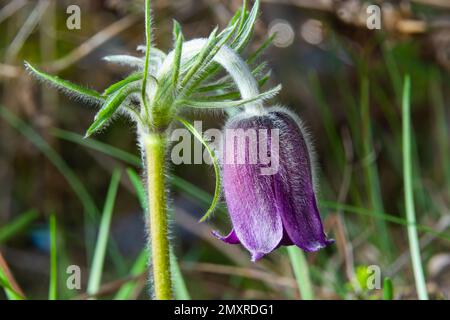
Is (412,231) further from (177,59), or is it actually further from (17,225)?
(17,225)

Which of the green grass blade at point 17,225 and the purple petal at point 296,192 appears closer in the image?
the purple petal at point 296,192

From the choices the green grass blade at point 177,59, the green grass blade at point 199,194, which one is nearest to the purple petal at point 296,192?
the green grass blade at point 177,59

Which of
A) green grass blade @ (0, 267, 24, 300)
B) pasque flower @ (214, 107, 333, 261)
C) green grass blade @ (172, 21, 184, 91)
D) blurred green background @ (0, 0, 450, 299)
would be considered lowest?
green grass blade @ (0, 267, 24, 300)

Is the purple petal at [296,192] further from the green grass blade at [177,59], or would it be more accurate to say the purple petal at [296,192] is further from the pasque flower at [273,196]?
the green grass blade at [177,59]

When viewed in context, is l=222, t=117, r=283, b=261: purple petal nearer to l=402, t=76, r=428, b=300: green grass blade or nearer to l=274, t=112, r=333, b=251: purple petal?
l=274, t=112, r=333, b=251: purple petal

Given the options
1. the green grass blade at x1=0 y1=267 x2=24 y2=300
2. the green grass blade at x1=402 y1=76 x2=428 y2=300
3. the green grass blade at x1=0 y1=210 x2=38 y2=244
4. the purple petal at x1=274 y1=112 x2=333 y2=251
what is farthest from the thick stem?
the green grass blade at x1=0 y1=210 x2=38 y2=244

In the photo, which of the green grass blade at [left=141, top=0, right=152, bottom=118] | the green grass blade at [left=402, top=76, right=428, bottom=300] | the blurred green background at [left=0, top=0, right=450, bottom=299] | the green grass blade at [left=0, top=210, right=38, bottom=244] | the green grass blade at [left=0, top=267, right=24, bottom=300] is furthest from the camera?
the blurred green background at [left=0, top=0, right=450, bottom=299]
